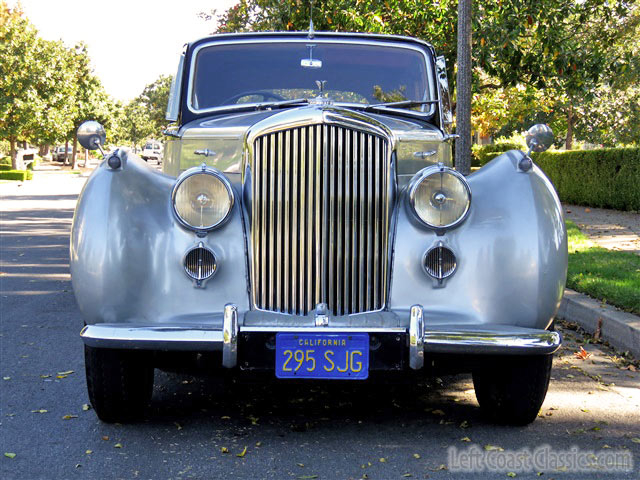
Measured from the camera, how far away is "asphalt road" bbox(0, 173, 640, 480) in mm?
3783

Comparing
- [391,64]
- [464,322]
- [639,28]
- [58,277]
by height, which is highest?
[639,28]

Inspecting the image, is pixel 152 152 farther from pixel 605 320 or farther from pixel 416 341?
pixel 416 341

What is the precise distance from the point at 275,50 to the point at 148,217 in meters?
2.01

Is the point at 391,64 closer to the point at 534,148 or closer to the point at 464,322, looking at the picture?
the point at 534,148

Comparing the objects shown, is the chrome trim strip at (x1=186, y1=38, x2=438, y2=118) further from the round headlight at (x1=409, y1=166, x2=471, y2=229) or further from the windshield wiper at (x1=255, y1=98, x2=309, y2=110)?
the round headlight at (x1=409, y1=166, x2=471, y2=229)

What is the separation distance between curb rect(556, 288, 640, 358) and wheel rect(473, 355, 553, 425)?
6.58 ft

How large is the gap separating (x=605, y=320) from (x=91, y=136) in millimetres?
4063

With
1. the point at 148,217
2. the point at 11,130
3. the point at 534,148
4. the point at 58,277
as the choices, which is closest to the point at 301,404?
the point at 148,217

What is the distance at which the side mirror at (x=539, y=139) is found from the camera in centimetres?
483

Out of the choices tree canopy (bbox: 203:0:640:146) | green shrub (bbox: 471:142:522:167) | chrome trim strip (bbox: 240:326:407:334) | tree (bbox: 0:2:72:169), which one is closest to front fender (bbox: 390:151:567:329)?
chrome trim strip (bbox: 240:326:407:334)

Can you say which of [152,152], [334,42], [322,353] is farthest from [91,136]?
[152,152]

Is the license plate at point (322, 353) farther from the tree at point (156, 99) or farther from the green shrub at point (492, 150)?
the tree at point (156, 99)

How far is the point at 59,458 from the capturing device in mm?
3904

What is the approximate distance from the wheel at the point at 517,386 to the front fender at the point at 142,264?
131 centimetres
